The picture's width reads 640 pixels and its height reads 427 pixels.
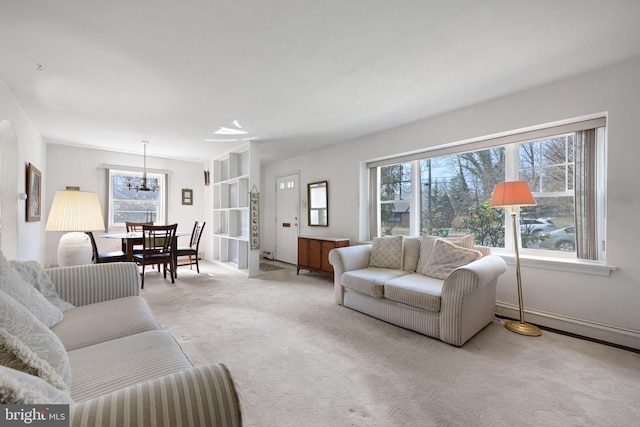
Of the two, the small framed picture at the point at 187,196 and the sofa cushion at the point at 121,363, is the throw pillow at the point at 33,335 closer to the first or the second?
the sofa cushion at the point at 121,363

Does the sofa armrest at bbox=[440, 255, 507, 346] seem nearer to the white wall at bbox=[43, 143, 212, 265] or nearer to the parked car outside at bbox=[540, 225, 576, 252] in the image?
the parked car outside at bbox=[540, 225, 576, 252]

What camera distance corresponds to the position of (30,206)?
381cm

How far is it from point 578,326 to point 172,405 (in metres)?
3.33

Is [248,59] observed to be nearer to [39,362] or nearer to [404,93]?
[404,93]

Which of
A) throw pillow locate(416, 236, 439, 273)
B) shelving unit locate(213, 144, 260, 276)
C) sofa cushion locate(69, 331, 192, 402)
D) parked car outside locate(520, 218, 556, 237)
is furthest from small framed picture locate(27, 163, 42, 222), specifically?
parked car outside locate(520, 218, 556, 237)

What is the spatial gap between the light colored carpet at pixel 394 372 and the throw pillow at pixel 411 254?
81 centimetres

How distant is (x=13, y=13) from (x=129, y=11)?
753 millimetres

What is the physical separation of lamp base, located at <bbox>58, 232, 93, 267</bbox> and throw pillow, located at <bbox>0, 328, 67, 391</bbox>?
11.5 feet

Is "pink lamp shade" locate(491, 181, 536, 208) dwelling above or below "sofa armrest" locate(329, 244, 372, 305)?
above

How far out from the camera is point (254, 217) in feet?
16.0

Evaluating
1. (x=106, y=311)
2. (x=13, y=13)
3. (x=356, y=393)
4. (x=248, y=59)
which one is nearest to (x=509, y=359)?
(x=356, y=393)

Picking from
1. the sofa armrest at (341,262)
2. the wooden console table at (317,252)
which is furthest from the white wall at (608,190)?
the wooden console table at (317,252)

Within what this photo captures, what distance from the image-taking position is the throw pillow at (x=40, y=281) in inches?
66.1

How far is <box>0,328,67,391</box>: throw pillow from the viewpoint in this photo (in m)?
0.72
